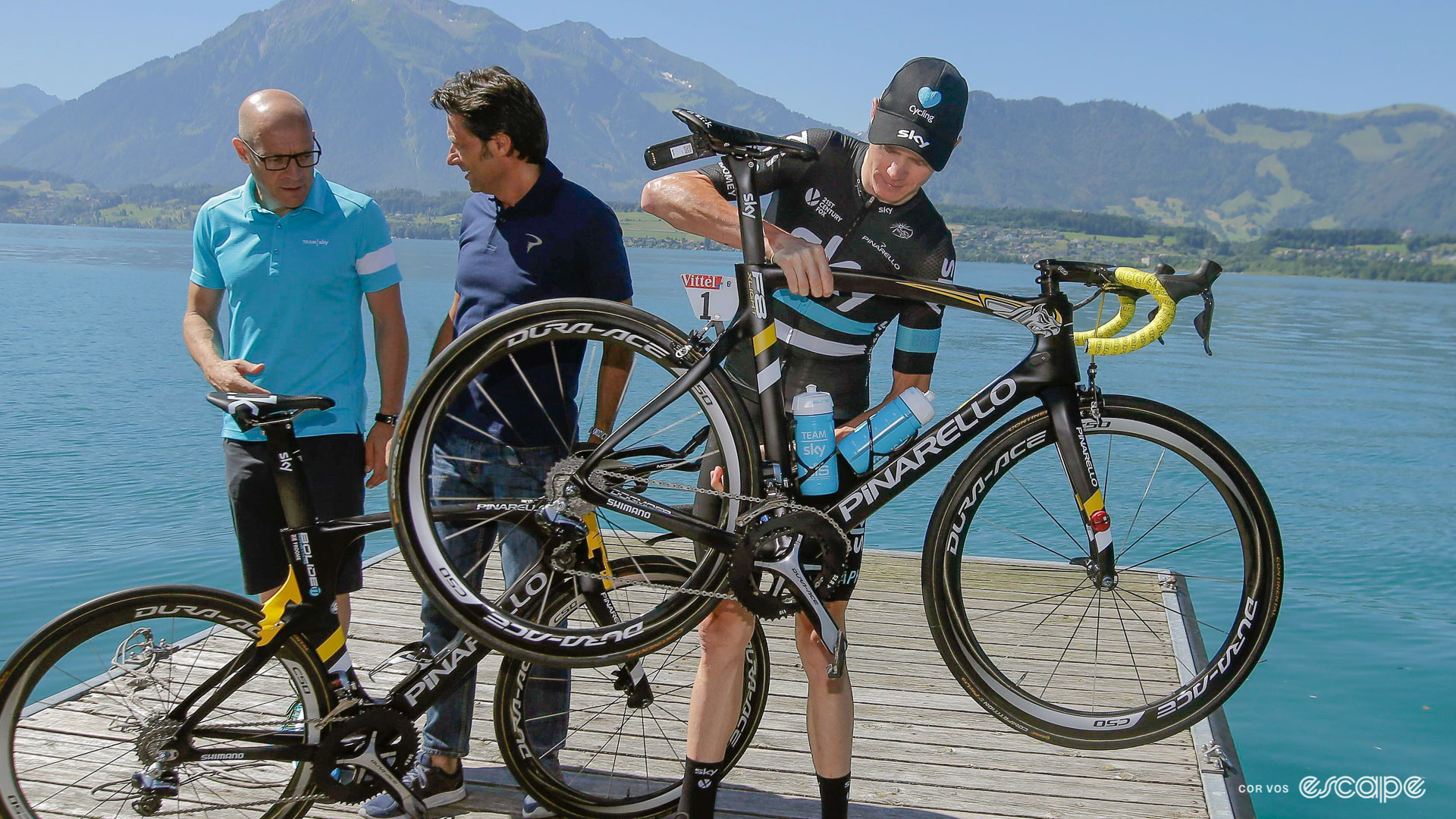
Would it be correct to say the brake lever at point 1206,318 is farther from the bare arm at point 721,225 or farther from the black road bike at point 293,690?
the black road bike at point 293,690

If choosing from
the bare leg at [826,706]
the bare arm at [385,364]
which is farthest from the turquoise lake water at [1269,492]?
the bare arm at [385,364]

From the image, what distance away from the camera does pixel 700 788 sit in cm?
302

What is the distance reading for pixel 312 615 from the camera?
2.89 metres

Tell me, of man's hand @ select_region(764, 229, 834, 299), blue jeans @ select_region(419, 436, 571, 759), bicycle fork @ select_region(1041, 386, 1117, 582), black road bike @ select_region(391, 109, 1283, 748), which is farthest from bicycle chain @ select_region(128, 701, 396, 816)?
bicycle fork @ select_region(1041, 386, 1117, 582)

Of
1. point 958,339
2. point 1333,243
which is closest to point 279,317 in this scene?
point 958,339

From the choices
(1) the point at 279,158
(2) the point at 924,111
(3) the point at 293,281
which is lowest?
(3) the point at 293,281

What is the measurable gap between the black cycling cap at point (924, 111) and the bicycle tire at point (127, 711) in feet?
7.09

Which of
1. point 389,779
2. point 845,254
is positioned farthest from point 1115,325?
point 389,779

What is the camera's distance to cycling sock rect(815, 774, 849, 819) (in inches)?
119

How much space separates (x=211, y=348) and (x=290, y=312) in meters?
0.26

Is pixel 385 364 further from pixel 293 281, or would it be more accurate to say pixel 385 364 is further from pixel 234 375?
pixel 234 375

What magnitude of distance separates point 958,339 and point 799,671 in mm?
38693

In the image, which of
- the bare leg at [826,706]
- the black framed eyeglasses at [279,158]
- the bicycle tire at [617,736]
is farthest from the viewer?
the bicycle tire at [617,736]

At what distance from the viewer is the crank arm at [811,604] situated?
8.30 ft
